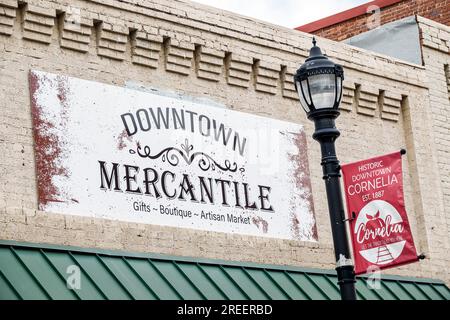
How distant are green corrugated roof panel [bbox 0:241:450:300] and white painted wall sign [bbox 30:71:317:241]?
65 centimetres

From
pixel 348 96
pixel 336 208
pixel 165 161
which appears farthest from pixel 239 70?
pixel 336 208

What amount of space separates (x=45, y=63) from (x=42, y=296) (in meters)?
3.64

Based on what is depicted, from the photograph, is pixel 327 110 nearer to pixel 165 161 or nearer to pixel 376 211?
pixel 376 211

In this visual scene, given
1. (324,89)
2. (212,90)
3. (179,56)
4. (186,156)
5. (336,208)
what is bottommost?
(336,208)

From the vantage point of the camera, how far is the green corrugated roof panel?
617 inches

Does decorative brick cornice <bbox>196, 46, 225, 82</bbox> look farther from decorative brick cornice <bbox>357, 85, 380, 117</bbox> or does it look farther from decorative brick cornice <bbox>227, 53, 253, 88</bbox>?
decorative brick cornice <bbox>357, 85, 380, 117</bbox>

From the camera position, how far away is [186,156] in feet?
61.2

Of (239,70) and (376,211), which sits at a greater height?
(239,70)

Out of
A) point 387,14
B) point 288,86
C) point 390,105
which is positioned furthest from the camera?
point 387,14

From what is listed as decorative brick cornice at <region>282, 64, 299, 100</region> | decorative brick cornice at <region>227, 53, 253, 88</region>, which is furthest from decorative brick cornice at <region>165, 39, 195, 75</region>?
decorative brick cornice at <region>282, 64, 299, 100</region>

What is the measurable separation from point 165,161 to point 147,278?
209 centimetres

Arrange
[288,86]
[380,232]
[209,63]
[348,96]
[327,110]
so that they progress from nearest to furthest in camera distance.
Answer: [327,110] → [380,232] → [209,63] → [288,86] → [348,96]

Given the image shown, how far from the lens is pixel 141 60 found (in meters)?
18.6

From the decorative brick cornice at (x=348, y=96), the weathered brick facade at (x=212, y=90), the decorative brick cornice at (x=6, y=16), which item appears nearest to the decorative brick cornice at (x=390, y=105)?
the weathered brick facade at (x=212, y=90)
